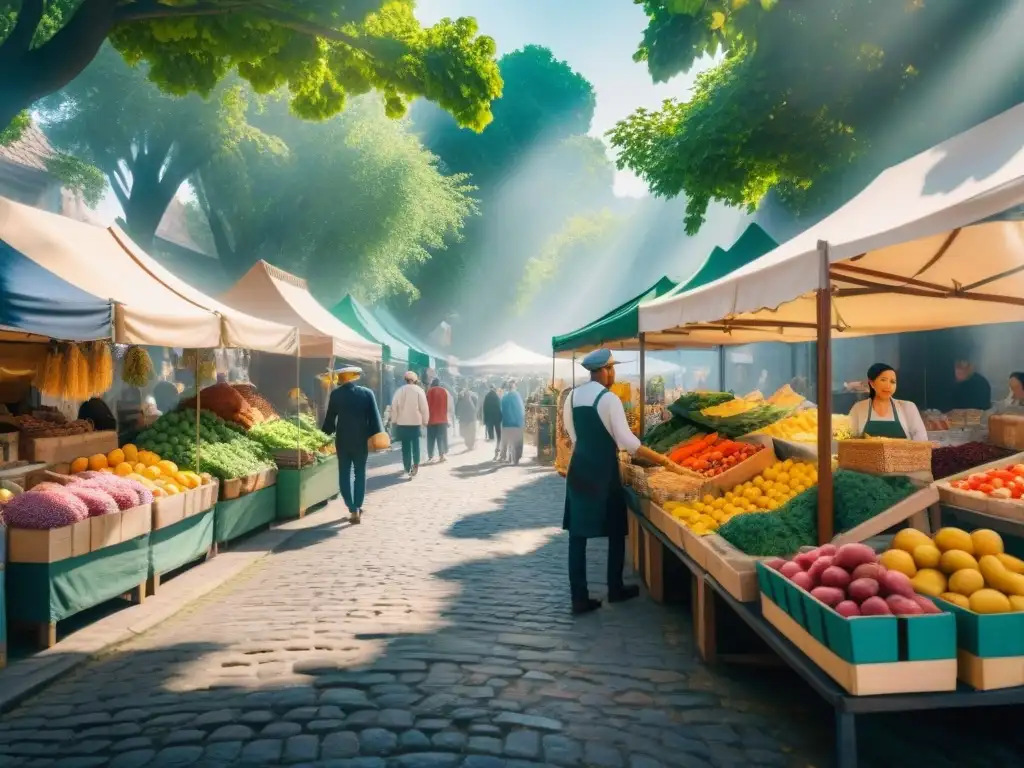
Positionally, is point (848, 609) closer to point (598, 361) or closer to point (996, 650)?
point (996, 650)

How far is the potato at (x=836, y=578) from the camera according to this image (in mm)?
3803

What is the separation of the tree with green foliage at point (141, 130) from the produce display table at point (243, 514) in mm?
16540

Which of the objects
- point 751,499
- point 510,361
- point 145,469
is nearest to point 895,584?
point 751,499

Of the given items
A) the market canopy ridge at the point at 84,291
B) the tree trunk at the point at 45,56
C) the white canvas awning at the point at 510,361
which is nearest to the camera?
the market canopy ridge at the point at 84,291

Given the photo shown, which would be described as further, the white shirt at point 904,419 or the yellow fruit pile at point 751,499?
the white shirt at point 904,419

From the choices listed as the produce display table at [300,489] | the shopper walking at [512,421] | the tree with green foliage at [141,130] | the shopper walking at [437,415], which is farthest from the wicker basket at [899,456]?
the tree with green foliage at [141,130]

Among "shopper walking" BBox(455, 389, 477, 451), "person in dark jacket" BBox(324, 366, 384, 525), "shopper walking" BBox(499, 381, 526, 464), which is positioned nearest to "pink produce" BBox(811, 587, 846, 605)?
"person in dark jacket" BBox(324, 366, 384, 525)

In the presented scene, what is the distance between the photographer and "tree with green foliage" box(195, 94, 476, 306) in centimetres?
2797

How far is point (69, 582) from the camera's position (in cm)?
592

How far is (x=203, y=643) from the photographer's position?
19.1ft

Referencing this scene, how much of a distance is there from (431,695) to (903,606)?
2.64 m

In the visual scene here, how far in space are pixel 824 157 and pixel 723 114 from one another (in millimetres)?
2289

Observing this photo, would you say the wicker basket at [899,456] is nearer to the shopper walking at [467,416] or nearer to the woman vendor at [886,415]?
the woman vendor at [886,415]

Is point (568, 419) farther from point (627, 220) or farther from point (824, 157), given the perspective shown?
point (627, 220)
